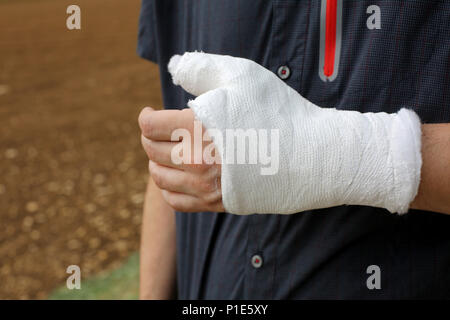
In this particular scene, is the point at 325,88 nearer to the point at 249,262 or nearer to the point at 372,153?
the point at 372,153

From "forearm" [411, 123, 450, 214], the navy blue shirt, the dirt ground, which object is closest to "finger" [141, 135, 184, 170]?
the navy blue shirt

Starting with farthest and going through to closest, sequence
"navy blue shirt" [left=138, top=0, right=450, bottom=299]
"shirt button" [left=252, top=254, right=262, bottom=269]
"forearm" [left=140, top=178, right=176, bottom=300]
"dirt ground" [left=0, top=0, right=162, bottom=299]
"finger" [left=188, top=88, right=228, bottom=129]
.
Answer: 1. "dirt ground" [left=0, top=0, right=162, bottom=299]
2. "forearm" [left=140, top=178, right=176, bottom=300]
3. "shirt button" [left=252, top=254, right=262, bottom=269]
4. "navy blue shirt" [left=138, top=0, right=450, bottom=299]
5. "finger" [left=188, top=88, right=228, bottom=129]

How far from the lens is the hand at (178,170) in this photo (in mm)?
888

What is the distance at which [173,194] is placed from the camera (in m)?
0.97

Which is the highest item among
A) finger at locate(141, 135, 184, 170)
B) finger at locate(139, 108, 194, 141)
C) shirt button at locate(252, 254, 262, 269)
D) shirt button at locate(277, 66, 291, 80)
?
shirt button at locate(277, 66, 291, 80)

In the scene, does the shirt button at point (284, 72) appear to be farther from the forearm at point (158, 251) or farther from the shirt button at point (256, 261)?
the forearm at point (158, 251)

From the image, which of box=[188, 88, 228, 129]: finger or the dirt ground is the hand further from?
the dirt ground

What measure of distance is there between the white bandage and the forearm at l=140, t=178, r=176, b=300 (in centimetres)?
54

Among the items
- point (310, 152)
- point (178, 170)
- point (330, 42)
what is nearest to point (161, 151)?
point (178, 170)

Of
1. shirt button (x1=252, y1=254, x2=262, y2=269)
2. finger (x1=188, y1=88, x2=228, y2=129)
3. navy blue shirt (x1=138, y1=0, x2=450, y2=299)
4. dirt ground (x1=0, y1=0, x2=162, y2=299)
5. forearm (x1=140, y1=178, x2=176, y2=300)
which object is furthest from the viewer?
dirt ground (x1=0, y1=0, x2=162, y2=299)

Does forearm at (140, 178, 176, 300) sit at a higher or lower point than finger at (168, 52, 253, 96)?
lower

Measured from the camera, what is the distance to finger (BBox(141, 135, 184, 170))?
92 centimetres

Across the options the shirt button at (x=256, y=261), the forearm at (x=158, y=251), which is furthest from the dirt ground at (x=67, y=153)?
the shirt button at (x=256, y=261)

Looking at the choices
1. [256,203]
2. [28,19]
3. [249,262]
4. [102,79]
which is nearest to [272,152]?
[256,203]
